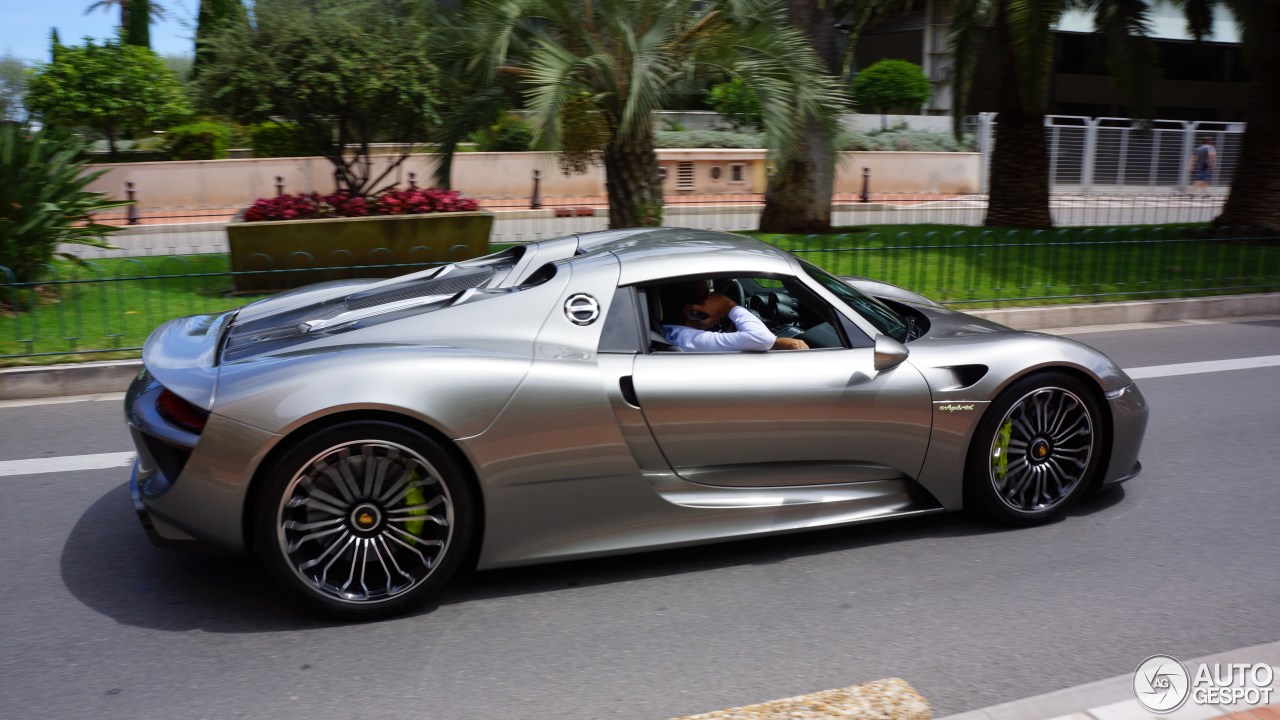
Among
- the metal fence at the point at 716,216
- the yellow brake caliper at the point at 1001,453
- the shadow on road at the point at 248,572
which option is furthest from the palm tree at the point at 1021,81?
the shadow on road at the point at 248,572

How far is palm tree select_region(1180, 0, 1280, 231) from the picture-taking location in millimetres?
14086

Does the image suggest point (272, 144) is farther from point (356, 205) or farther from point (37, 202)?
point (37, 202)

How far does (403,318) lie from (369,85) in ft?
31.4

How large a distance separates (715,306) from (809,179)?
10.0 m

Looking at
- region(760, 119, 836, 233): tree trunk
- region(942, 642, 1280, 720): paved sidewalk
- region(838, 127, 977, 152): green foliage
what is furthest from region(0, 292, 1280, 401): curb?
region(838, 127, 977, 152): green foliage

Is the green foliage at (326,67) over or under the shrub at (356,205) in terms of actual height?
over

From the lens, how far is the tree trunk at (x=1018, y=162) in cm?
1545

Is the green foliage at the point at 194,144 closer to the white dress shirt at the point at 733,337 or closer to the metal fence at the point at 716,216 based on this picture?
the metal fence at the point at 716,216

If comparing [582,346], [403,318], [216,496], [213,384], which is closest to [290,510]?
[216,496]

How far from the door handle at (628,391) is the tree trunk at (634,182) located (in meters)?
8.09

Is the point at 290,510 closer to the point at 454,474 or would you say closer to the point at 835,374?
the point at 454,474

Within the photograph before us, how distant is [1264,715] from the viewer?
314 centimetres

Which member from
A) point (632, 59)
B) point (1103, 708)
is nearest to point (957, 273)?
point (632, 59)

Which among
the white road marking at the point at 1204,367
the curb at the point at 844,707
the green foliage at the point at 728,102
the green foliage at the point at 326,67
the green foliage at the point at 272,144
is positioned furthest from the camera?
the green foliage at the point at 272,144
